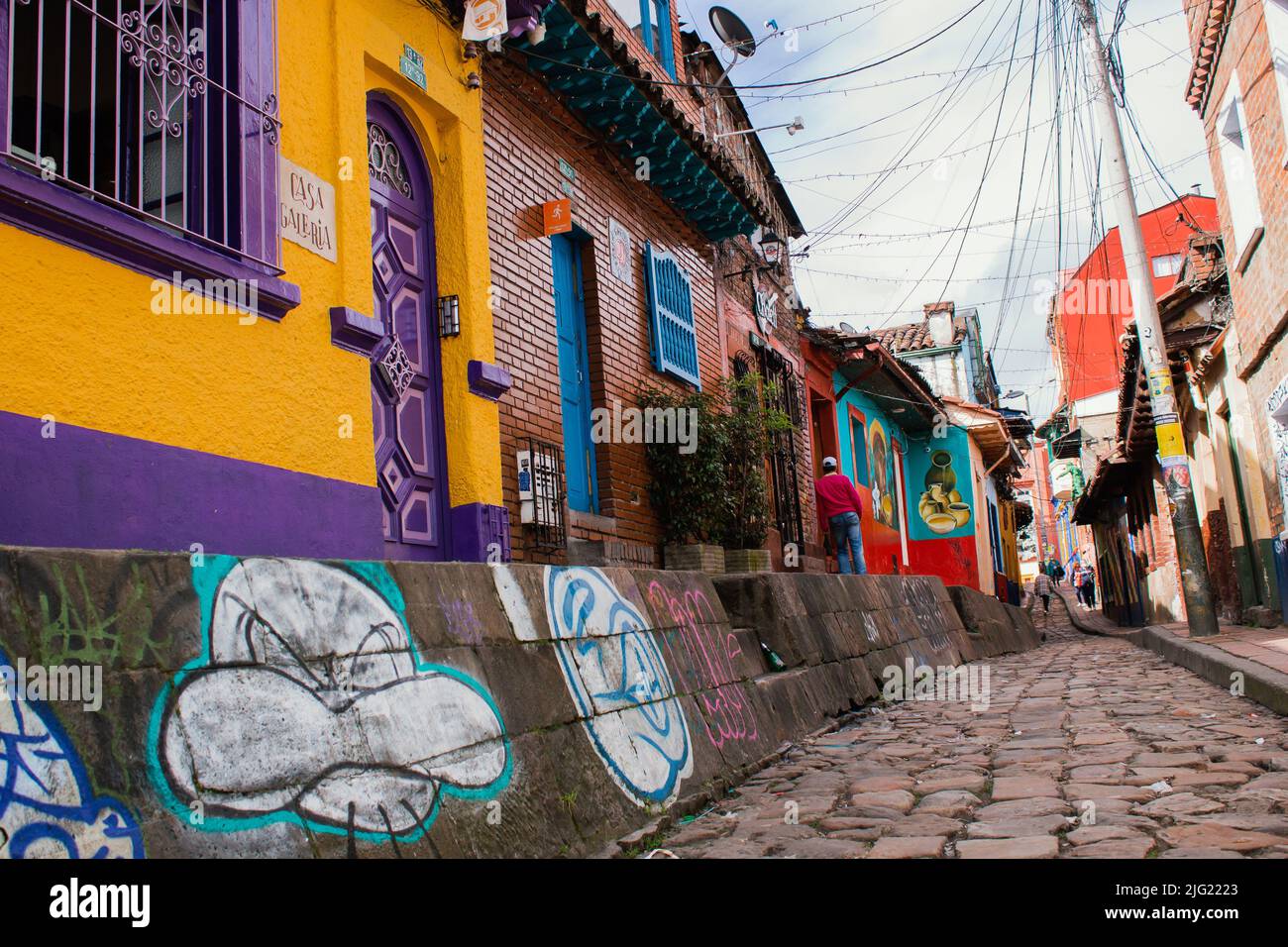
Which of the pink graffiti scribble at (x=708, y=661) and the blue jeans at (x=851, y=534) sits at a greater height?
the blue jeans at (x=851, y=534)

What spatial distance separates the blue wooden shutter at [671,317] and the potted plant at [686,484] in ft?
1.75

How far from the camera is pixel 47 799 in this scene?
217 centimetres

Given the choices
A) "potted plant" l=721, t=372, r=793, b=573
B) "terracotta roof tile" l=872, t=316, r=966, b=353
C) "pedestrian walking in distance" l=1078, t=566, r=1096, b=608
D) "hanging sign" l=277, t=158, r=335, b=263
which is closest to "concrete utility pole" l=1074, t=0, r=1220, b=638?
"potted plant" l=721, t=372, r=793, b=573

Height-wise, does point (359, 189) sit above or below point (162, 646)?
above

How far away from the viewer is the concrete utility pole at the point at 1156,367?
1126 cm

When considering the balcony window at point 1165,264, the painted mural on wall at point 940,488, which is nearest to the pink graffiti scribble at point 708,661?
the painted mural on wall at point 940,488

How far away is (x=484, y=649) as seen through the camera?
147 inches

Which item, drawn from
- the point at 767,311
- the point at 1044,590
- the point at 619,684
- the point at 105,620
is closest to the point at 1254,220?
the point at 767,311

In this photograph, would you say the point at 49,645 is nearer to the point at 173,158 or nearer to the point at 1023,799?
the point at 173,158

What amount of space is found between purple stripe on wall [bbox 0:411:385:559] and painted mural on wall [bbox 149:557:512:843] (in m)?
1.35

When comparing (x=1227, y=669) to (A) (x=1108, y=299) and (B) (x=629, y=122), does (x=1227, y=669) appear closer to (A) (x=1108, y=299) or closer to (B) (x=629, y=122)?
(B) (x=629, y=122)

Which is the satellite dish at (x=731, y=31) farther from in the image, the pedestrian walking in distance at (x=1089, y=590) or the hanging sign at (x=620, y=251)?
the pedestrian walking in distance at (x=1089, y=590)
